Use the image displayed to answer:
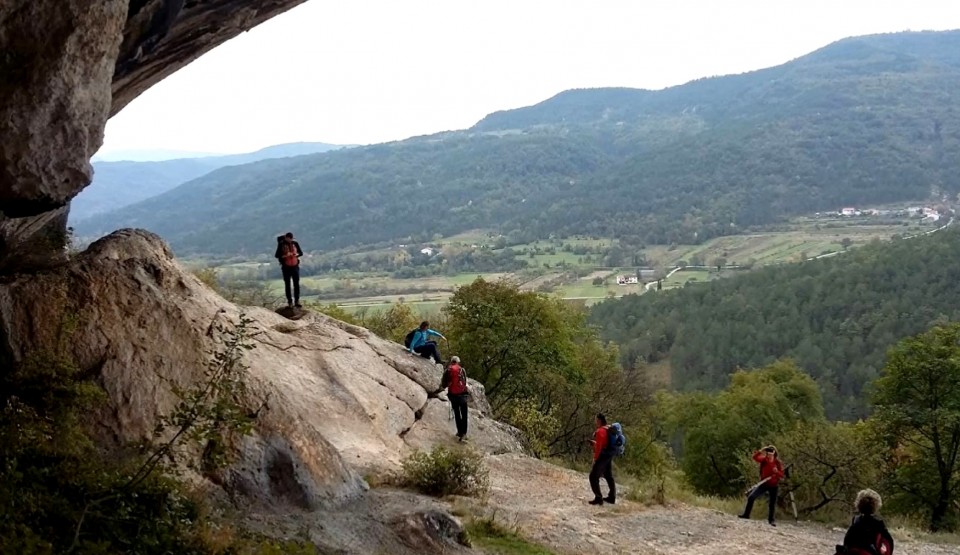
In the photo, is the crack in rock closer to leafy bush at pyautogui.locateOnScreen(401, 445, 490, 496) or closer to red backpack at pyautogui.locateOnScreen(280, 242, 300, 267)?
leafy bush at pyautogui.locateOnScreen(401, 445, 490, 496)

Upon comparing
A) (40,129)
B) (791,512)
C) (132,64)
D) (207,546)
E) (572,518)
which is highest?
(132,64)

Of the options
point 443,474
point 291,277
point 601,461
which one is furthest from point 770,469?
point 291,277

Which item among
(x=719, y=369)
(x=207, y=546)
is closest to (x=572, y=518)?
(x=207, y=546)

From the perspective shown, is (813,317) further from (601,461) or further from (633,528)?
(633,528)

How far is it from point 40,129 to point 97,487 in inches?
147


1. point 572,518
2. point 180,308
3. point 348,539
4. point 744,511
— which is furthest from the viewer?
point 744,511

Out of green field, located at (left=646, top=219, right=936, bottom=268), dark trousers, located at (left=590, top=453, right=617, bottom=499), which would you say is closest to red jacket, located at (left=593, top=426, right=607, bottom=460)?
dark trousers, located at (left=590, top=453, right=617, bottom=499)

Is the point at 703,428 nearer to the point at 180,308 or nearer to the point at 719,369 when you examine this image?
the point at 180,308

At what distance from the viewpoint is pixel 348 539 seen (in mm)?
9875

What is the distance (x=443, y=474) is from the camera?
1305cm

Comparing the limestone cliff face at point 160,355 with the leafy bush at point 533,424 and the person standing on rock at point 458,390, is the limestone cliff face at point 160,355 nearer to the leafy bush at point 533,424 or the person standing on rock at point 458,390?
the person standing on rock at point 458,390

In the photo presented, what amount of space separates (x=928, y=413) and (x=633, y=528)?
18482 mm

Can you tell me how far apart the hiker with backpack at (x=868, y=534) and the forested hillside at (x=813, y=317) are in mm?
70237

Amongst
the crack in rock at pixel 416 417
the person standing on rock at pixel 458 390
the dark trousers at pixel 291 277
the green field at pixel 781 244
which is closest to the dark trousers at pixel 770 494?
the person standing on rock at pixel 458 390
